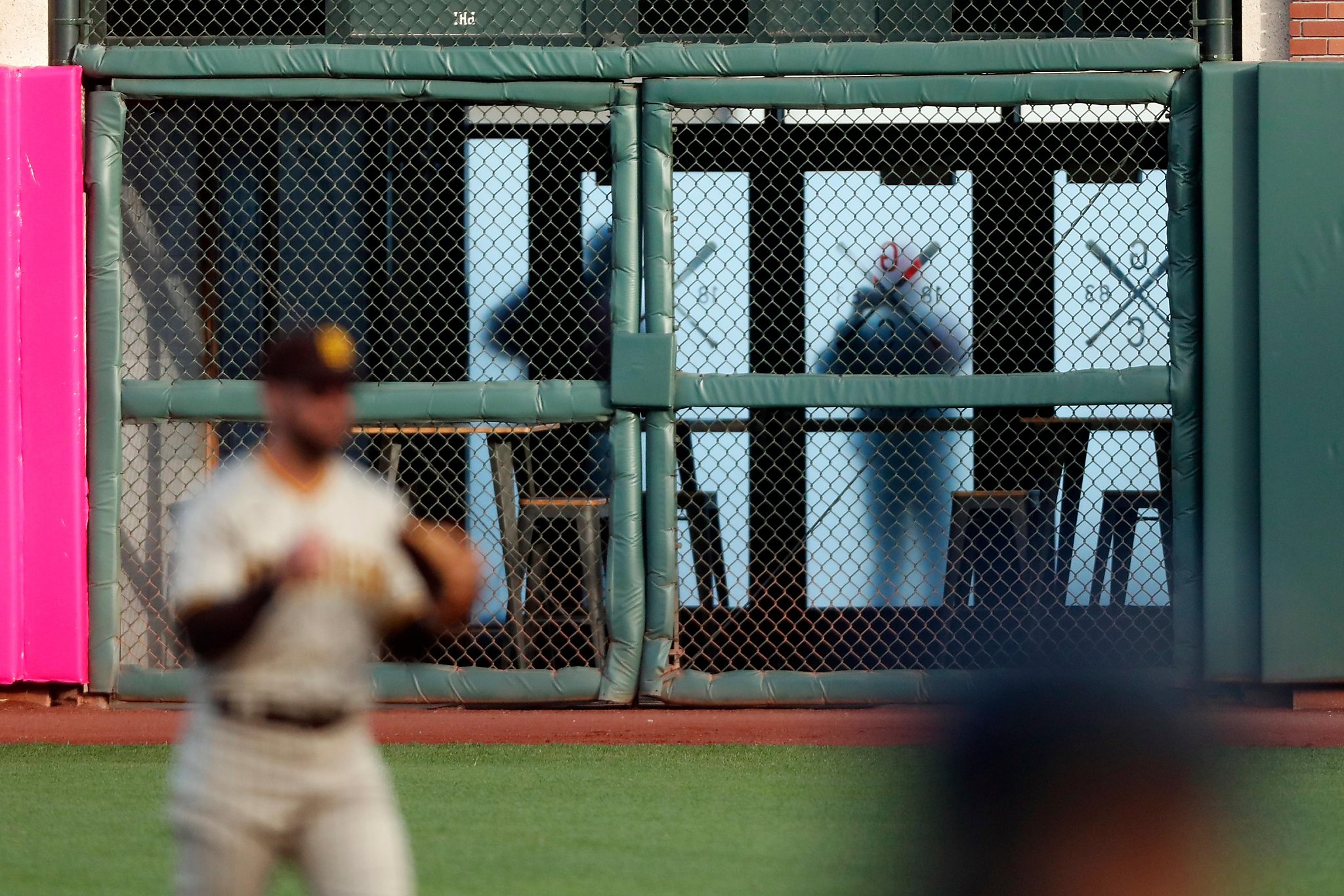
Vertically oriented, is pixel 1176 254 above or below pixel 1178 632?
above

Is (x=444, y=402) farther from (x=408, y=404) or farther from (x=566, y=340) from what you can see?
(x=566, y=340)

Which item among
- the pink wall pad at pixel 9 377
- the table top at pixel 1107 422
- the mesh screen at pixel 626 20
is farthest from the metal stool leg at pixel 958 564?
the pink wall pad at pixel 9 377

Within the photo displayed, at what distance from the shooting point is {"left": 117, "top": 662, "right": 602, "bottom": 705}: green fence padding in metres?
7.09

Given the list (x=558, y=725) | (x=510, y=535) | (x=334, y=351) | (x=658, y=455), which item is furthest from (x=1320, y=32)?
(x=334, y=351)

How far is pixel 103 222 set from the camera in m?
7.16

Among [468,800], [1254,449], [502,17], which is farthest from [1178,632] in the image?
[502,17]

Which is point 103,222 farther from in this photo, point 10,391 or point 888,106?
point 888,106

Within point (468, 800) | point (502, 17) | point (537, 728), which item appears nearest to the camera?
point (468, 800)

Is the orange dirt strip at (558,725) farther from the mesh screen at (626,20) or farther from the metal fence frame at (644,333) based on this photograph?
the mesh screen at (626,20)

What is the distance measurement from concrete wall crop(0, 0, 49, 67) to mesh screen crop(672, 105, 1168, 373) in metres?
3.39

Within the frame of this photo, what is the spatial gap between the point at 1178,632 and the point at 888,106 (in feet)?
8.98

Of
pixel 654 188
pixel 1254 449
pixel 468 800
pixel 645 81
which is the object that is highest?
pixel 645 81

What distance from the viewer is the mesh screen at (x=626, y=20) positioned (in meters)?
8.57

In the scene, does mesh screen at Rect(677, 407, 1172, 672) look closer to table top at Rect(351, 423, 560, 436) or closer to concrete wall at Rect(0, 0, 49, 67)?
table top at Rect(351, 423, 560, 436)
